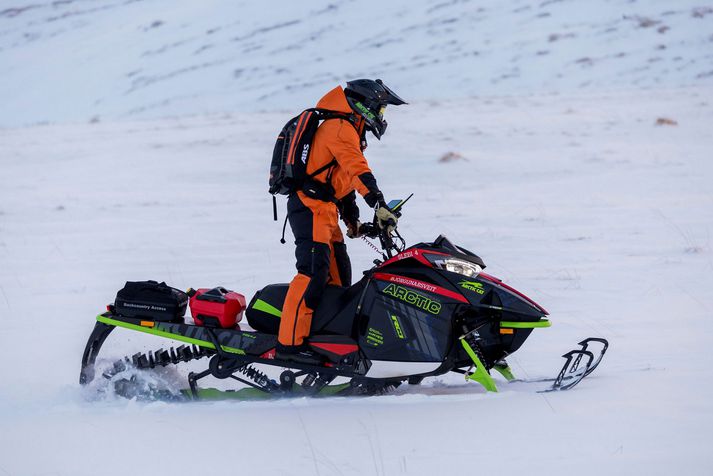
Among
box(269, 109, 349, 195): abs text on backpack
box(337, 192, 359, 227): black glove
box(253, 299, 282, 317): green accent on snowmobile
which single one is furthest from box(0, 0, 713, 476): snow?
box(269, 109, 349, 195): abs text on backpack

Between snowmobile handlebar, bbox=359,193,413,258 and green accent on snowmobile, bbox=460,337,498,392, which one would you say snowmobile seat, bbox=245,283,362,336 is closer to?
snowmobile handlebar, bbox=359,193,413,258

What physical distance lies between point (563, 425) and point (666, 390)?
36.5 inches

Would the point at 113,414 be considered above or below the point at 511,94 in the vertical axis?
above

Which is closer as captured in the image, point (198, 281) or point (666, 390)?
point (666, 390)

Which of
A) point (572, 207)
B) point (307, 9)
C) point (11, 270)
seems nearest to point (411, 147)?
point (572, 207)

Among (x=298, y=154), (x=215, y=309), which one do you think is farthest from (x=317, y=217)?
(x=215, y=309)

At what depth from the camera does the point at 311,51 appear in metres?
41.5

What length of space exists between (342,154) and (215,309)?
136cm

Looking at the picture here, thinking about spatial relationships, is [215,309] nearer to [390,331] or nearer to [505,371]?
[390,331]

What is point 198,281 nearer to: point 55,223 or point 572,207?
point 55,223

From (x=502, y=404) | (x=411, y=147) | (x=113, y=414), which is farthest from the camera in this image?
(x=411, y=147)

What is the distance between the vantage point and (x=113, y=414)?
19.5 feet

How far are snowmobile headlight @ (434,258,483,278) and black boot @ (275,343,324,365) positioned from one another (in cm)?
98

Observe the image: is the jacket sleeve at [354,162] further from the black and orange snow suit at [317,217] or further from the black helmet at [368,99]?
the black helmet at [368,99]
